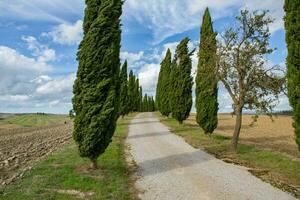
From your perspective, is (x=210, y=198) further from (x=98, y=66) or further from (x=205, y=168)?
(x=98, y=66)

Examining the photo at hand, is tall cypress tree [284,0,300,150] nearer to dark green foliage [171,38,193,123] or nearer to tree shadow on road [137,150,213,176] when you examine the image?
tree shadow on road [137,150,213,176]

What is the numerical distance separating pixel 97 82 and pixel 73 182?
13.2 ft

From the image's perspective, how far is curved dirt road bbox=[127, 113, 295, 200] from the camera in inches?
409

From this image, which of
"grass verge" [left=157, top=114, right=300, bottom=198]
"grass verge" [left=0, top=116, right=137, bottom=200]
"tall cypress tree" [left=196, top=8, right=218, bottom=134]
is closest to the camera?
"grass verge" [left=0, top=116, right=137, bottom=200]

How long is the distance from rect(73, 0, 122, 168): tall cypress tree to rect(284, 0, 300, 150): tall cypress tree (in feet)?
21.2

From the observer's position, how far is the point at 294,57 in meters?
12.5

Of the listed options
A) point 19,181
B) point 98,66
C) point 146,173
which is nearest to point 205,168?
point 146,173

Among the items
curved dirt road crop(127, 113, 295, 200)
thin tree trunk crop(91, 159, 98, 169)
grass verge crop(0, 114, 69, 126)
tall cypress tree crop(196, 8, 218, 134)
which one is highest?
tall cypress tree crop(196, 8, 218, 134)

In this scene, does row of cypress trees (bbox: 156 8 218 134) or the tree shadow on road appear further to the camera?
row of cypress trees (bbox: 156 8 218 134)

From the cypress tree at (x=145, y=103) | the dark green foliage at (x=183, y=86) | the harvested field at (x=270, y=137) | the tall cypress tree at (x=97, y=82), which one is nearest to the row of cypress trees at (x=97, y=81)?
the tall cypress tree at (x=97, y=82)

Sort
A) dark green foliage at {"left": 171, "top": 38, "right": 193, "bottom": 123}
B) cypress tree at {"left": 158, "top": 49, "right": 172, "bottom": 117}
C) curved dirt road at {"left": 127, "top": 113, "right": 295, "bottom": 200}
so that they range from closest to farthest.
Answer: curved dirt road at {"left": 127, "top": 113, "right": 295, "bottom": 200}
dark green foliage at {"left": 171, "top": 38, "right": 193, "bottom": 123}
cypress tree at {"left": 158, "top": 49, "right": 172, "bottom": 117}

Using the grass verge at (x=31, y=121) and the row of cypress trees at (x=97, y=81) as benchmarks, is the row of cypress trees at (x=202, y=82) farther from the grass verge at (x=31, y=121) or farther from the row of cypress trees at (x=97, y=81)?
the grass verge at (x=31, y=121)

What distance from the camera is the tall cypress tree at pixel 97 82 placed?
44.8ft

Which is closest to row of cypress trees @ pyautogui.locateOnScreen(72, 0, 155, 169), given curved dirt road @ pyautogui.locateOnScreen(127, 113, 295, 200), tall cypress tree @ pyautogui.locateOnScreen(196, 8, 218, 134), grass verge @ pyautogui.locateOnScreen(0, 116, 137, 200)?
grass verge @ pyautogui.locateOnScreen(0, 116, 137, 200)
